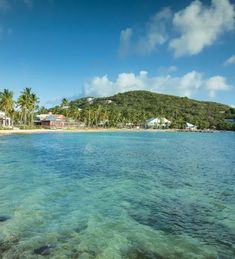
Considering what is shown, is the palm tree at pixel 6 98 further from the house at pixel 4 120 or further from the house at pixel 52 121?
the house at pixel 52 121

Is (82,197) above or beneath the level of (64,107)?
beneath

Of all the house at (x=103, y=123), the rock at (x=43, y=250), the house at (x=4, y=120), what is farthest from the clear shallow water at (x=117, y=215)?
the house at (x=103, y=123)

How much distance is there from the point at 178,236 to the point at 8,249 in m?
5.63

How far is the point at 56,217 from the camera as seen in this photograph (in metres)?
12.5

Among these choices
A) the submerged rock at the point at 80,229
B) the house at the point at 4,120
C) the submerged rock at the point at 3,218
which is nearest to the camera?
the submerged rock at the point at 80,229

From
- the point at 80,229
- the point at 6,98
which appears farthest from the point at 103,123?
the point at 80,229

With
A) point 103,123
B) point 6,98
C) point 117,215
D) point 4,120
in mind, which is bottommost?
point 117,215

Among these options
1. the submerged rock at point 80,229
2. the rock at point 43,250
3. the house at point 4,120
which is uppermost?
the house at point 4,120

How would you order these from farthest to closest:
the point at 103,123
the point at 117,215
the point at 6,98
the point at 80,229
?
1. the point at 103,123
2. the point at 6,98
3. the point at 117,215
4. the point at 80,229

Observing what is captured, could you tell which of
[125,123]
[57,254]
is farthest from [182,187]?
[125,123]

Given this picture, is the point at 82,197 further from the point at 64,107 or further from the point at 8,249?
the point at 64,107

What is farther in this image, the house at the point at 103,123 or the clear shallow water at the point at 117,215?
the house at the point at 103,123

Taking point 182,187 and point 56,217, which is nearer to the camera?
point 56,217

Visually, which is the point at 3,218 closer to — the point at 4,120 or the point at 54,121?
the point at 4,120
